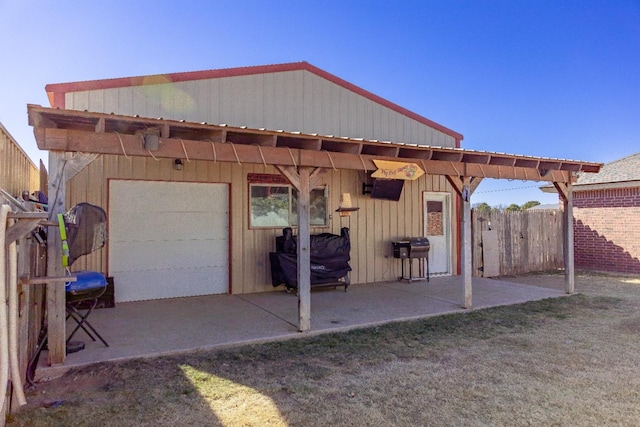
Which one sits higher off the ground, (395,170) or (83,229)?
(395,170)

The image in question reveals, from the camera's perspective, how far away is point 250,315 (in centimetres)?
578

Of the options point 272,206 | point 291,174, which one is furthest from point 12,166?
point 272,206

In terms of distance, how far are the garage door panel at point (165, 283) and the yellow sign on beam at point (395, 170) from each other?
11.7ft

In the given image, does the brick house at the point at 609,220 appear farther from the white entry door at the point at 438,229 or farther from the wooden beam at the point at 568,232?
the white entry door at the point at 438,229

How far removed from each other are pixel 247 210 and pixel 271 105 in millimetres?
2059

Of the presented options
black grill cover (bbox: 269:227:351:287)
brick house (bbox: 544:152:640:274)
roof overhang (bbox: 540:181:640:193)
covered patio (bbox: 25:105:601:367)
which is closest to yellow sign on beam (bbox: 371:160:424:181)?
covered patio (bbox: 25:105:601:367)

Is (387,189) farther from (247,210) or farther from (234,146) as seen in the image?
(234,146)

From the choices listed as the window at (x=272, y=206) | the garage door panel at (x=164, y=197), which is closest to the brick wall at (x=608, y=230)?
the window at (x=272, y=206)

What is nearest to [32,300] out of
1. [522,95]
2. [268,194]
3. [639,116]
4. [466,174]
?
[268,194]

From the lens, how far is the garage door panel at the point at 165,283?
664 centimetres

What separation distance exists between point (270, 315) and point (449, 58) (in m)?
10.6

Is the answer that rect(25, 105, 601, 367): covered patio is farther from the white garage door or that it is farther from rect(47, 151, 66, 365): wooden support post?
the white garage door

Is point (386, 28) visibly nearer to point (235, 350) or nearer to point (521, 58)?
point (521, 58)

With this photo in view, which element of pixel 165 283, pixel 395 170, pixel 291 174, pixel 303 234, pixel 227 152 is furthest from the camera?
pixel 165 283
